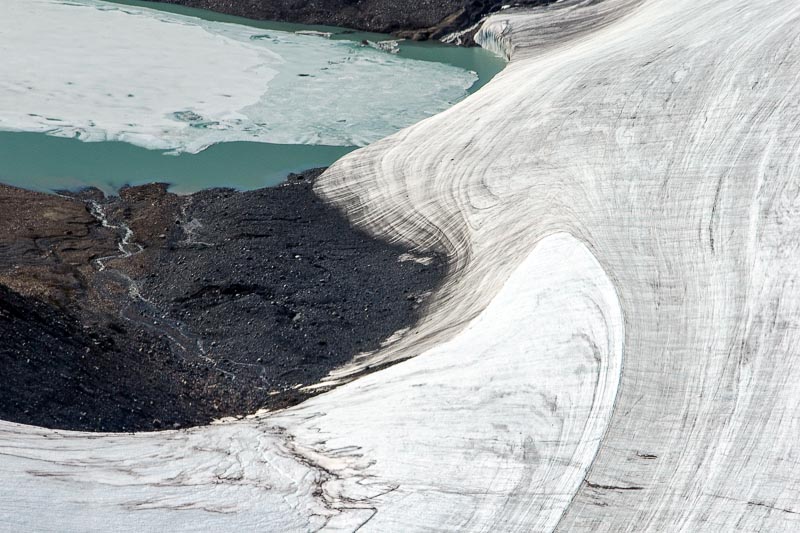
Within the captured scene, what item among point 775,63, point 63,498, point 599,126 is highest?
point 775,63

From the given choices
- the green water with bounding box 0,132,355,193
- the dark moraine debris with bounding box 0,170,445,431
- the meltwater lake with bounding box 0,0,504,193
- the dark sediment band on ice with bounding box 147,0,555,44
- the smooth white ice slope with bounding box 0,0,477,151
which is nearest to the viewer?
the dark moraine debris with bounding box 0,170,445,431

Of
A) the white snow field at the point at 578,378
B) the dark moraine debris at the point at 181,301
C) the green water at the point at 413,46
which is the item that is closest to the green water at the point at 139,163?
the dark moraine debris at the point at 181,301

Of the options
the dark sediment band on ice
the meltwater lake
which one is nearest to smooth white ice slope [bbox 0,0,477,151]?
the meltwater lake

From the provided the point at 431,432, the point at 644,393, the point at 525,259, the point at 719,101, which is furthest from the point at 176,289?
the point at 719,101

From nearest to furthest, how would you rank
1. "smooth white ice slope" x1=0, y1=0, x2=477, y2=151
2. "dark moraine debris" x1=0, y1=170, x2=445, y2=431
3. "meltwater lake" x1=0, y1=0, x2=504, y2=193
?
"dark moraine debris" x1=0, y1=170, x2=445, y2=431 < "meltwater lake" x1=0, y1=0, x2=504, y2=193 < "smooth white ice slope" x1=0, y1=0, x2=477, y2=151

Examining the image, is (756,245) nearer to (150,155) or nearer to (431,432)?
(431,432)

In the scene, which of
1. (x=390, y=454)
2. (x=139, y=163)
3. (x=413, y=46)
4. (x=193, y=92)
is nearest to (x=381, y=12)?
(x=413, y=46)

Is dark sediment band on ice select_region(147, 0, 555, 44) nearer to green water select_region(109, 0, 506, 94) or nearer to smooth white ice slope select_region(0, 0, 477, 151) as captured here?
green water select_region(109, 0, 506, 94)
